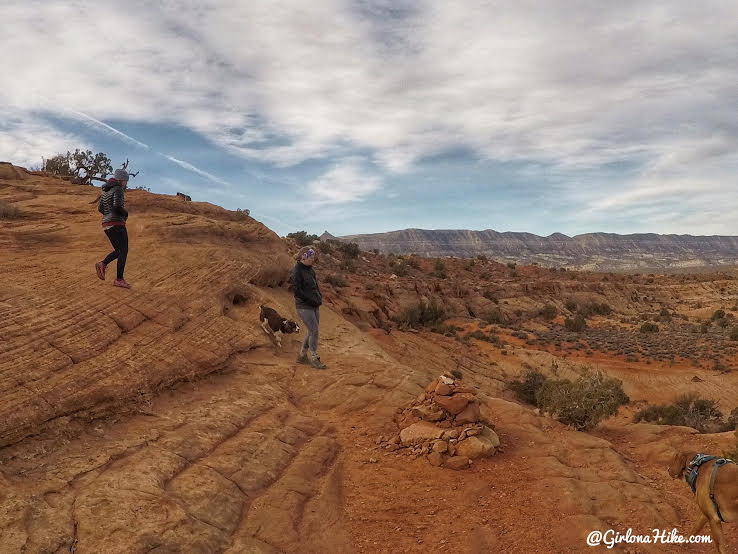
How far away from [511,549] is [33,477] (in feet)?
13.6

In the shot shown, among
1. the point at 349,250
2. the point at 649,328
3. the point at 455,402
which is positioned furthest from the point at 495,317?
the point at 455,402

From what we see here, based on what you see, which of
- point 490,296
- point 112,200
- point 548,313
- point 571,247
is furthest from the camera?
point 571,247

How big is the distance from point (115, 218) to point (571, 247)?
6580 inches

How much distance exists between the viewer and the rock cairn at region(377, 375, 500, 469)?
18.8 feet

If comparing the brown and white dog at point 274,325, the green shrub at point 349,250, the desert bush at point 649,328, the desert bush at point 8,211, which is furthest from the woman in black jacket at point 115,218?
the green shrub at point 349,250

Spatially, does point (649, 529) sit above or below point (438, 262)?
below

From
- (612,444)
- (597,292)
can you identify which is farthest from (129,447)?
(597,292)

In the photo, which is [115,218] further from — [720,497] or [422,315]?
[422,315]

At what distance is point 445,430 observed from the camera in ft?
19.7

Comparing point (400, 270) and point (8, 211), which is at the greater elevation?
point (8, 211)

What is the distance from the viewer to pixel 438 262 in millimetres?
48188

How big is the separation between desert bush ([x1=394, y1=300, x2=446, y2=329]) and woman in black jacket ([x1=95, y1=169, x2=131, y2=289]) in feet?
56.6

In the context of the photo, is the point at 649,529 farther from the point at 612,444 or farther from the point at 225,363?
the point at 225,363

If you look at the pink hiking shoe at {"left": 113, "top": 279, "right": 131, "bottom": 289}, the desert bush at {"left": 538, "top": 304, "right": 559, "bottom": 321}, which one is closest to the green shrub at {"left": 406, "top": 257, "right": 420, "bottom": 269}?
the desert bush at {"left": 538, "top": 304, "right": 559, "bottom": 321}
